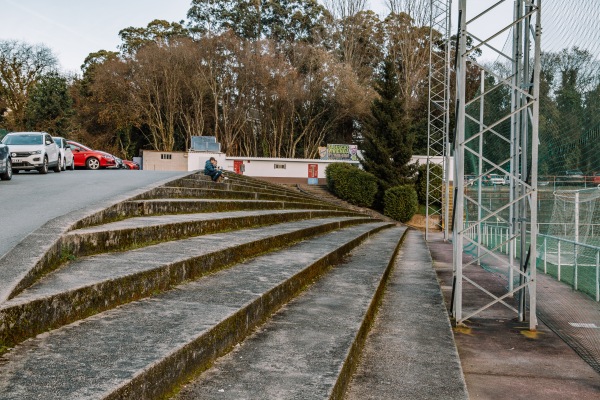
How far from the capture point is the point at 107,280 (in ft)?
12.2

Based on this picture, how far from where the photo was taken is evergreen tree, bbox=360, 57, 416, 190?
1473 inches

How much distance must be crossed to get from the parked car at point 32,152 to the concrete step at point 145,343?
14.2 m

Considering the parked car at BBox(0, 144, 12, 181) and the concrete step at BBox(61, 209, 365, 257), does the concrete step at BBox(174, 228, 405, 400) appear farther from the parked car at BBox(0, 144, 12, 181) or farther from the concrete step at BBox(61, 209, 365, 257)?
the parked car at BBox(0, 144, 12, 181)

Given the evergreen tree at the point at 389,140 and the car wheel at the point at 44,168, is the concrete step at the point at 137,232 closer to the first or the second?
the car wheel at the point at 44,168

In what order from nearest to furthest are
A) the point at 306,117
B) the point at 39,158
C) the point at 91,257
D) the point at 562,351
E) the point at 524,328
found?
the point at 91,257, the point at 562,351, the point at 524,328, the point at 39,158, the point at 306,117

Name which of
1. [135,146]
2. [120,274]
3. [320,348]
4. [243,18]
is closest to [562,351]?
[320,348]

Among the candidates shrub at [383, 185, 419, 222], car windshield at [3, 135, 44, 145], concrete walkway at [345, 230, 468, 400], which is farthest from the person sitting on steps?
shrub at [383, 185, 419, 222]

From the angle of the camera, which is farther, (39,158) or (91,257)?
(39,158)

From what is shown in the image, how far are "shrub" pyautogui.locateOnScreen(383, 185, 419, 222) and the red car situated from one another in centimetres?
1658

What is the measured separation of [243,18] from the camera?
54.3 metres

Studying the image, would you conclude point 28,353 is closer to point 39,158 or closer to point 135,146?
point 39,158

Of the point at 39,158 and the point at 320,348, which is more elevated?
the point at 39,158

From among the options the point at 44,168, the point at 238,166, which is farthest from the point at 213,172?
the point at 238,166

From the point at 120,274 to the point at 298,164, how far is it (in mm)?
40737
